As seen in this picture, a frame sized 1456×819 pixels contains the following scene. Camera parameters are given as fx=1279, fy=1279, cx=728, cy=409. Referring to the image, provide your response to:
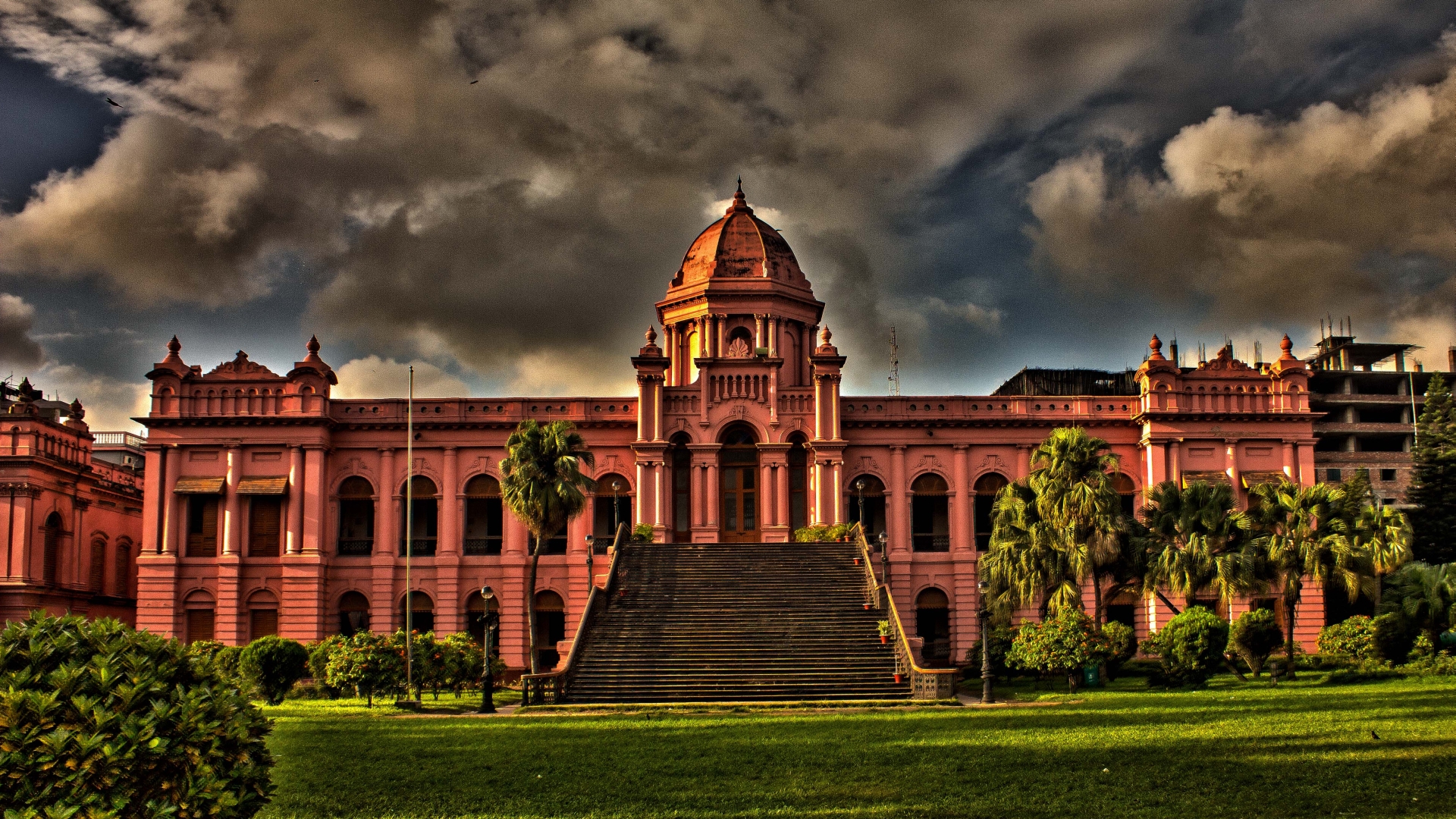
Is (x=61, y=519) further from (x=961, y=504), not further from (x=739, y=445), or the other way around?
(x=961, y=504)

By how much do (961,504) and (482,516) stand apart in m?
17.9

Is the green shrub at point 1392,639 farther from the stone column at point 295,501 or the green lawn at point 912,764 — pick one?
the stone column at point 295,501

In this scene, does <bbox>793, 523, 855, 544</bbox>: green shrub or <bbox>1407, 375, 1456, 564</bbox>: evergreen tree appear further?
<bbox>1407, 375, 1456, 564</bbox>: evergreen tree

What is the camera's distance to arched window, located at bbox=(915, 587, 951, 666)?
1827 inches

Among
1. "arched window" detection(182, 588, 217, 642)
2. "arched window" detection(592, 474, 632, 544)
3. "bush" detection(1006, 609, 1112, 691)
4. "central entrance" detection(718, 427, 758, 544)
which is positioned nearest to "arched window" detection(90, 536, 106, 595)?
"arched window" detection(182, 588, 217, 642)

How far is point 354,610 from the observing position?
46.5 m

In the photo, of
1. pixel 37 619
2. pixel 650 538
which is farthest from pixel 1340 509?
pixel 37 619

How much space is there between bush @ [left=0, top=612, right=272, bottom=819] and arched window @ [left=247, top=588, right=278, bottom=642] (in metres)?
35.6

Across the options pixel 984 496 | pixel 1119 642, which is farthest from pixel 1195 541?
pixel 984 496

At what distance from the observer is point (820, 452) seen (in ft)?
151

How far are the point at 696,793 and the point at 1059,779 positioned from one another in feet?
16.0

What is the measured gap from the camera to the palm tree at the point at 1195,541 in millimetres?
35906

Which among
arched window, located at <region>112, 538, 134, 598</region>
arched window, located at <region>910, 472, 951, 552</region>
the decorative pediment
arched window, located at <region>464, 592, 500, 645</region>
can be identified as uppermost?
the decorative pediment

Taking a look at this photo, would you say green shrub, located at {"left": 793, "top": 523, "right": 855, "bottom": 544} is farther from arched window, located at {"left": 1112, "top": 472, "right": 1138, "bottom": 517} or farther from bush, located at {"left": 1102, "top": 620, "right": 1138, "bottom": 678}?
arched window, located at {"left": 1112, "top": 472, "right": 1138, "bottom": 517}
